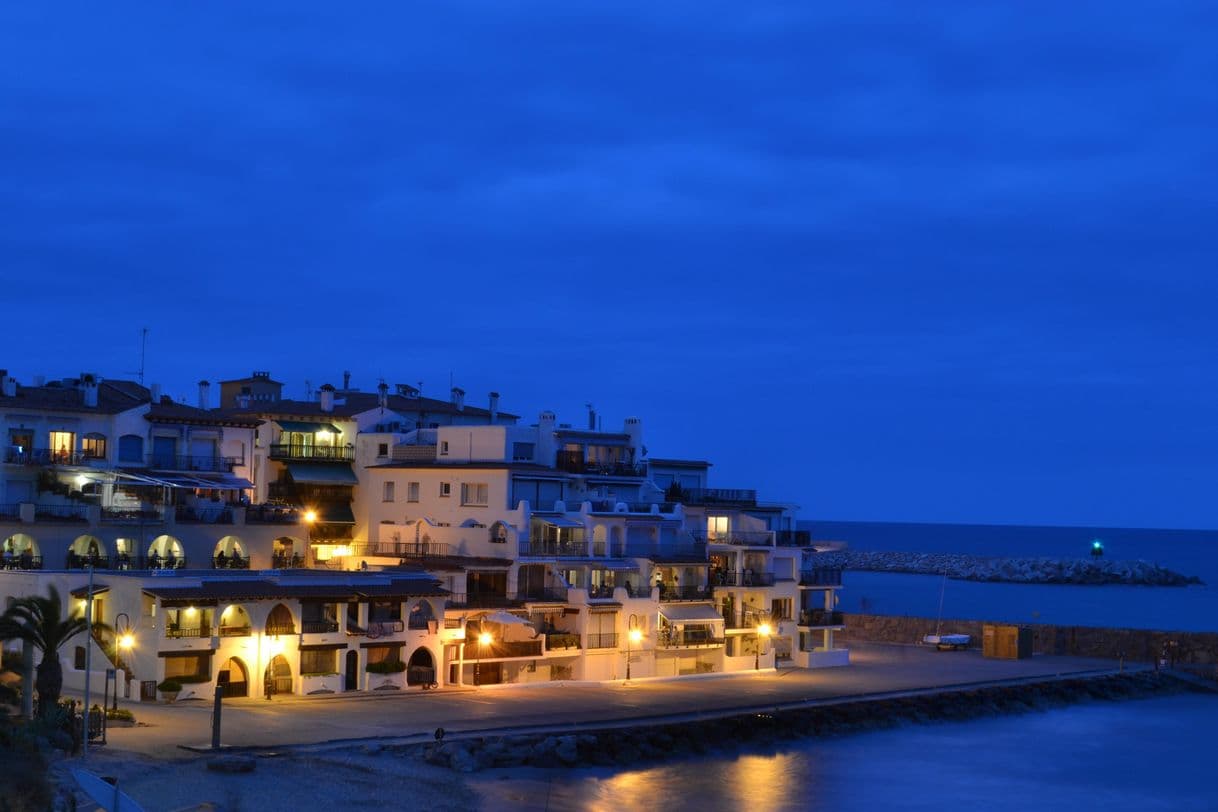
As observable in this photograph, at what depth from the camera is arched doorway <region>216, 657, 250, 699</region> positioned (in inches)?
2089

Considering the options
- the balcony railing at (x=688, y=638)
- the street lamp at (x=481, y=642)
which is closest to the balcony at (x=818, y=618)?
the balcony railing at (x=688, y=638)

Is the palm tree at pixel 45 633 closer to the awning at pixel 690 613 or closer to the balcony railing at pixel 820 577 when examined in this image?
the awning at pixel 690 613

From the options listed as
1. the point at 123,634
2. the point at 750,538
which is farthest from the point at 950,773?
the point at 123,634

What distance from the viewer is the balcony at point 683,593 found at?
67.6 metres

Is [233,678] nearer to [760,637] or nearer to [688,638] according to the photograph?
[688,638]

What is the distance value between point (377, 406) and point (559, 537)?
22.8 meters

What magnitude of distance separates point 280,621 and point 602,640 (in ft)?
49.3

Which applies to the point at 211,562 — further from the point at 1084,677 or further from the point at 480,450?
the point at 1084,677

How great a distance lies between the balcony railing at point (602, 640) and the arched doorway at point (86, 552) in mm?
20676

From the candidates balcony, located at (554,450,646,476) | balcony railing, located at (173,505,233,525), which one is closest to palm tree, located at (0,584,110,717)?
balcony railing, located at (173,505,233,525)

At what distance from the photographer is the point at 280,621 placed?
54438 mm

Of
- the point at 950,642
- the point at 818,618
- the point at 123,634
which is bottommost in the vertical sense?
the point at 950,642

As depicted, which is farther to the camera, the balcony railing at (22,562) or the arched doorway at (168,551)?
the arched doorway at (168,551)

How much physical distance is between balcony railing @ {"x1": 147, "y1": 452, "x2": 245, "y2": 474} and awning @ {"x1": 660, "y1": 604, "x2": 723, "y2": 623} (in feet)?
71.5
